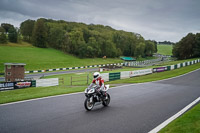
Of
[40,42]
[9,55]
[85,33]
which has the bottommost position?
[9,55]

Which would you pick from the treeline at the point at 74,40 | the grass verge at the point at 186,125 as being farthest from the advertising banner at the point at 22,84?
the treeline at the point at 74,40

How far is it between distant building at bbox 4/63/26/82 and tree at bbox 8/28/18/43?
60.5 metres

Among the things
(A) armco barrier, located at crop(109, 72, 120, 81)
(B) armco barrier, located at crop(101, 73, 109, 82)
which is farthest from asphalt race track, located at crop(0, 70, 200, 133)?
(A) armco barrier, located at crop(109, 72, 120, 81)

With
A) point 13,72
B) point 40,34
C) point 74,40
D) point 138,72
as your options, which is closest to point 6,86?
point 13,72

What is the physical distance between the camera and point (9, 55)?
57.0 meters

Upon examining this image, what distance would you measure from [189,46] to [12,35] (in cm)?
8516

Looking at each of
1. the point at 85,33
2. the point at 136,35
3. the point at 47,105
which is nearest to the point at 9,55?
the point at 85,33

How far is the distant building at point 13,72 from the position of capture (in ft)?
77.0

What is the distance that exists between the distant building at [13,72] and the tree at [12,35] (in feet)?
199

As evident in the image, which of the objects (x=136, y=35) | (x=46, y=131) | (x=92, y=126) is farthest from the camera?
(x=136, y=35)

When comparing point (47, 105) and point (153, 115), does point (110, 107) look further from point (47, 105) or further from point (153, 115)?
point (47, 105)

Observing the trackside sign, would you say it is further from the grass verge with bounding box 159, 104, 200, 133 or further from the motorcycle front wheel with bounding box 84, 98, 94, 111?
the grass verge with bounding box 159, 104, 200, 133

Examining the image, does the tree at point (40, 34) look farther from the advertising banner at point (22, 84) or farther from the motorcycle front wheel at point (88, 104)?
the motorcycle front wheel at point (88, 104)

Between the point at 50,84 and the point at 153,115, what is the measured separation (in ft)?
53.4
